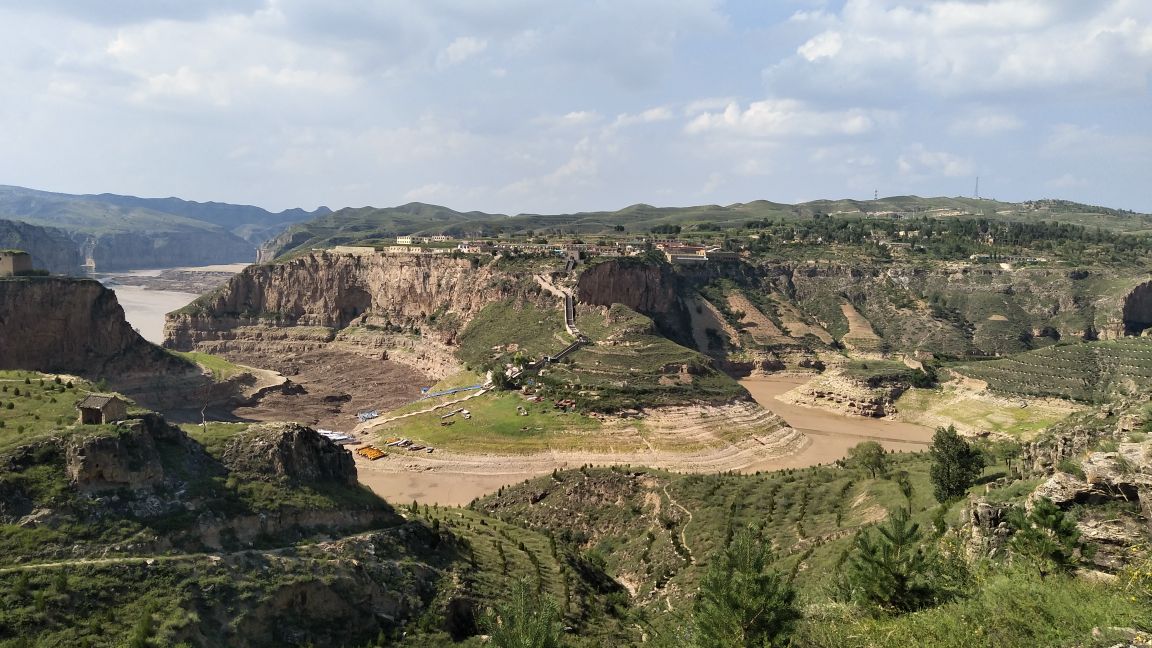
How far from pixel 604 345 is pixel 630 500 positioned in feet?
134

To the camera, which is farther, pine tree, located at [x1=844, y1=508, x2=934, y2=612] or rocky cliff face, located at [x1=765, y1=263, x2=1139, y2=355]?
rocky cliff face, located at [x1=765, y1=263, x2=1139, y2=355]

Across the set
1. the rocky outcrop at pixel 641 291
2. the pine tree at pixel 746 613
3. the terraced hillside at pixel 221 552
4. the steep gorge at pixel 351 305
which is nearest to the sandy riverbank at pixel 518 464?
the terraced hillside at pixel 221 552

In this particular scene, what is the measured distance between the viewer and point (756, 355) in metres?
115

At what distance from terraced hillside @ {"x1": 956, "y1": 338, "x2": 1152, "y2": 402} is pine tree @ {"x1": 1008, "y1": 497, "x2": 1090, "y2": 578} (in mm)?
67416

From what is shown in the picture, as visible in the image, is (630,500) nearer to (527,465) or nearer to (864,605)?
(527,465)

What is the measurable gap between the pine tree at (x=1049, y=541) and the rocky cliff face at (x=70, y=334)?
94.1m

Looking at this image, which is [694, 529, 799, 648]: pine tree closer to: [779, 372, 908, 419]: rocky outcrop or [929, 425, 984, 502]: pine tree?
[929, 425, 984, 502]: pine tree

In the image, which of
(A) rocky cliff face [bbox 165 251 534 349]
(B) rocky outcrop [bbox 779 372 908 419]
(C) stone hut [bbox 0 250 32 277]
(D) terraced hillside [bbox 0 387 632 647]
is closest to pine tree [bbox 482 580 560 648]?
(D) terraced hillside [bbox 0 387 632 647]

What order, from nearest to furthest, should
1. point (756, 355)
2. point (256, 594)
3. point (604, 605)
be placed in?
1. point (256, 594)
2. point (604, 605)
3. point (756, 355)

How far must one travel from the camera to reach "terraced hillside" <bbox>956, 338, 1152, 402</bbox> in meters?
76.1

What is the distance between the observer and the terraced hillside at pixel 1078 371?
76062 mm

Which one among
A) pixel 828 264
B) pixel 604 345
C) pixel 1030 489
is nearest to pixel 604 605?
pixel 1030 489

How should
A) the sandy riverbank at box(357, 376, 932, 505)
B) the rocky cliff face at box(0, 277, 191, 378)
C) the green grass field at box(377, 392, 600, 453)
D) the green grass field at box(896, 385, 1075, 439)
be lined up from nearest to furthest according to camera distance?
the sandy riverbank at box(357, 376, 932, 505), the green grass field at box(377, 392, 600, 453), the green grass field at box(896, 385, 1075, 439), the rocky cliff face at box(0, 277, 191, 378)

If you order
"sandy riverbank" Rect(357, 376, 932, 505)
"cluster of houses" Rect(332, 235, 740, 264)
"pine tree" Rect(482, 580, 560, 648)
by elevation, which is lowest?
"sandy riverbank" Rect(357, 376, 932, 505)
